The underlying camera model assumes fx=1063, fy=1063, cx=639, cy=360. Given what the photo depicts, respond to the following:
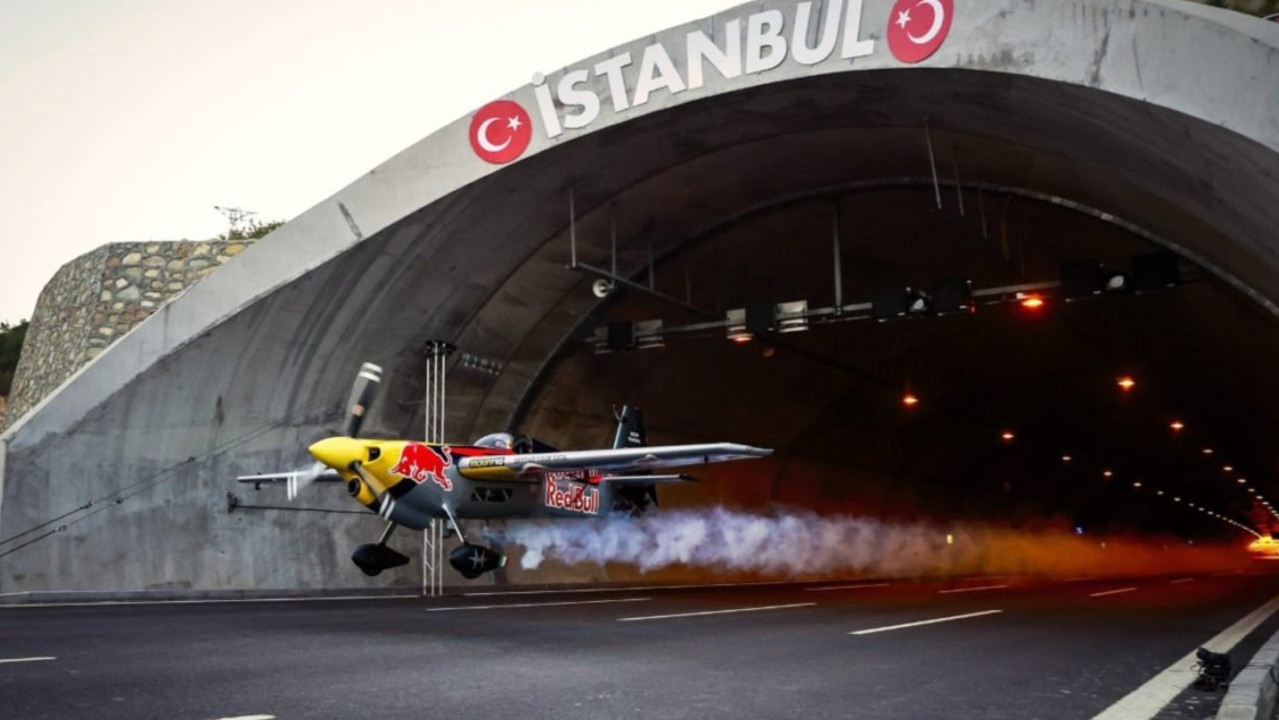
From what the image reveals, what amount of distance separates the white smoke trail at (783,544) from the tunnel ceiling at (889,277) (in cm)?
114

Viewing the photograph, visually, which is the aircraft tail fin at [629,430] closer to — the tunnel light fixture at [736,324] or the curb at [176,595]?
the tunnel light fixture at [736,324]

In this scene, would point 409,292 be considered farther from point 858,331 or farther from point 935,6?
point 858,331

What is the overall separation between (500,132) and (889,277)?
11907 millimetres

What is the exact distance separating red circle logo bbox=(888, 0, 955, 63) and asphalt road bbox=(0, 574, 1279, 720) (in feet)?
25.9

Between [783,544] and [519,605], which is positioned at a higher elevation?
[783,544]

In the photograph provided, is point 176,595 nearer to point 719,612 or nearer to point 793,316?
point 719,612

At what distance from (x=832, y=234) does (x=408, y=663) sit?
Result: 17.2 metres

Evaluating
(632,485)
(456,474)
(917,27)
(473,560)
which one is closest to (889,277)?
(632,485)

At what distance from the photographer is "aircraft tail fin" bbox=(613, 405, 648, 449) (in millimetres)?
23891

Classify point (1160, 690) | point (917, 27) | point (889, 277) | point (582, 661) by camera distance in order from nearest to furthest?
point (1160, 690) → point (582, 661) → point (917, 27) → point (889, 277)

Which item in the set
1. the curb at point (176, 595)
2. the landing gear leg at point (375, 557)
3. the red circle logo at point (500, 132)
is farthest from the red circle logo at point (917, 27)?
the curb at point (176, 595)

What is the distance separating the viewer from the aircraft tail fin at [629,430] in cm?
2389

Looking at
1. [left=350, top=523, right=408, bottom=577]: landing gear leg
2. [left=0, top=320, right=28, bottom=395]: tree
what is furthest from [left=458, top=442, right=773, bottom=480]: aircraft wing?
[left=0, top=320, right=28, bottom=395]: tree

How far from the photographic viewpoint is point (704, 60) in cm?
1695
